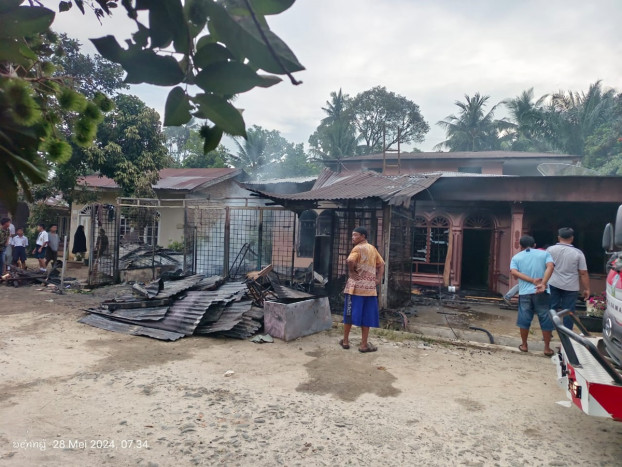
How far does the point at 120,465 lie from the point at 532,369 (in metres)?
4.59

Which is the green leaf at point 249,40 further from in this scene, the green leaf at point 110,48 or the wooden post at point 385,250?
the wooden post at point 385,250

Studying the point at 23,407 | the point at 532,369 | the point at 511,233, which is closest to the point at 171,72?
the point at 23,407

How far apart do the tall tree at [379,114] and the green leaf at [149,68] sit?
3106 cm

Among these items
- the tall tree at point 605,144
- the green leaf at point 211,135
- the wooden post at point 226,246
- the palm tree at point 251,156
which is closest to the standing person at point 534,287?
the green leaf at point 211,135

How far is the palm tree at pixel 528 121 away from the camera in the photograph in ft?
78.1

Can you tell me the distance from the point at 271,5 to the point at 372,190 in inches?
274

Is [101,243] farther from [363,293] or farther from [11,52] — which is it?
[11,52]

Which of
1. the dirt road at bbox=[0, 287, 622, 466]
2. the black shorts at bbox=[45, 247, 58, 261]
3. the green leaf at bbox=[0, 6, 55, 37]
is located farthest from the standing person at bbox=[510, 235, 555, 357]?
the black shorts at bbox=[45, 247, 58, 261]

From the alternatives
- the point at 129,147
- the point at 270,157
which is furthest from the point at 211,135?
the point at 270,157

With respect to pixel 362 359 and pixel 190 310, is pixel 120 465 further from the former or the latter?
pixel 190 310

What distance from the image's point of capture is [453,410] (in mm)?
3609

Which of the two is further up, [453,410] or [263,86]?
[263,86]

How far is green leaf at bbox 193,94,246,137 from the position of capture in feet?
3.18

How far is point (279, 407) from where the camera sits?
357 centimetres
